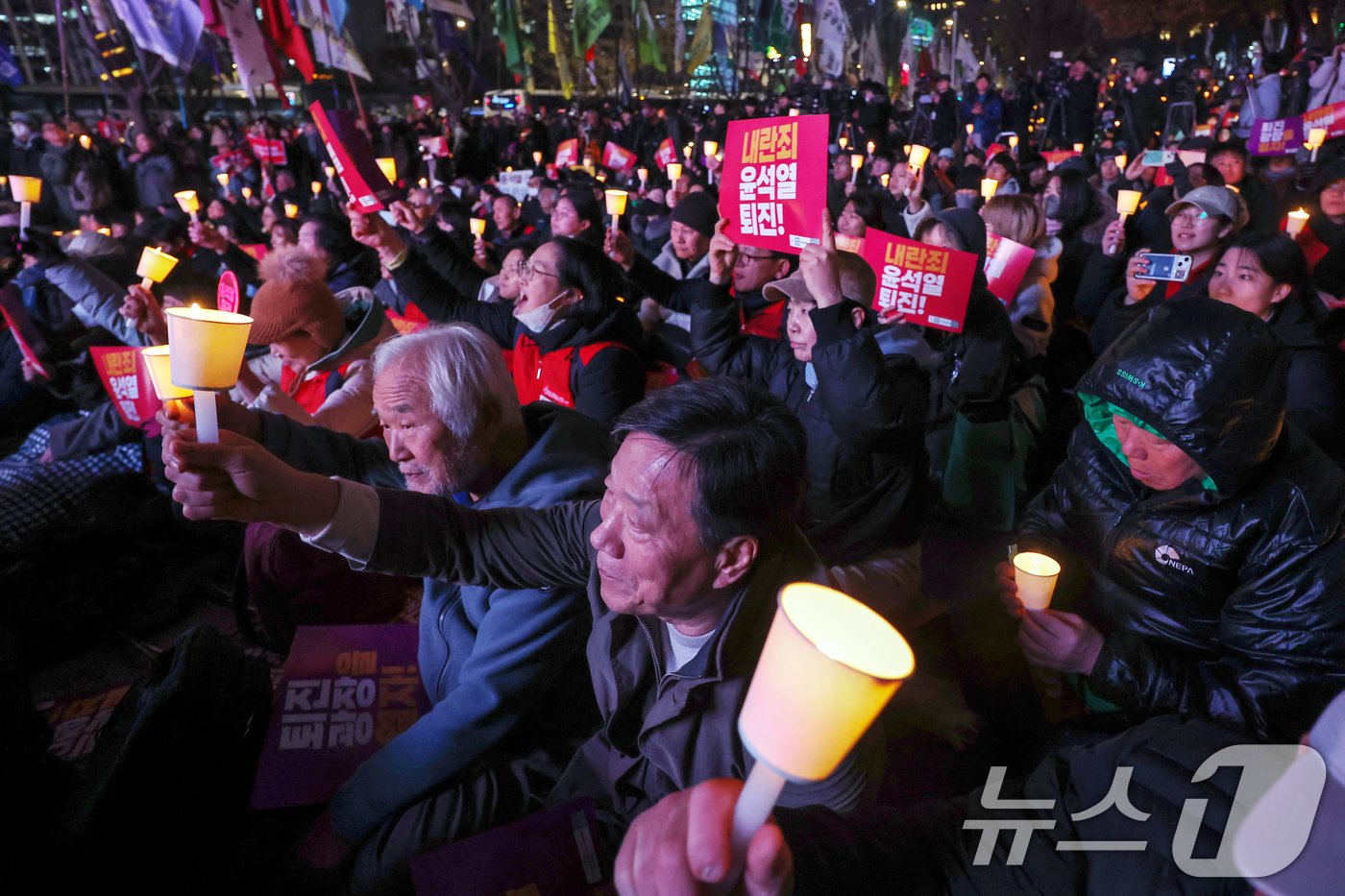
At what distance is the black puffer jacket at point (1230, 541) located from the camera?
1883mm

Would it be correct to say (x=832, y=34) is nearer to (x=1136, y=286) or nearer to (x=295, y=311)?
(x=1136, y=286)

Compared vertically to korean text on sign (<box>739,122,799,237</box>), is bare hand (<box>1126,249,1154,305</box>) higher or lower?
lower

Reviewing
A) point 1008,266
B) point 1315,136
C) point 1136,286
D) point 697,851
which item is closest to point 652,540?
point 697,851

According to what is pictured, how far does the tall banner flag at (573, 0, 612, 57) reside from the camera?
60.0 ft

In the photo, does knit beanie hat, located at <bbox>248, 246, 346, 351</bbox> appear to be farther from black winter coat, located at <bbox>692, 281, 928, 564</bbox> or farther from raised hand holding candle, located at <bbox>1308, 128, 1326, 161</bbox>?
raised hand holding candle, located at <bbox>1308, 128, 1326, 161</bbox>

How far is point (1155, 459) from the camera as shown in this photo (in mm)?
2133

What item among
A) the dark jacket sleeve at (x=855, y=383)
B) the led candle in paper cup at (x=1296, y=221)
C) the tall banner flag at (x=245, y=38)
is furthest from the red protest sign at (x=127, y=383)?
the tall banner flag at (x=245, y=38)

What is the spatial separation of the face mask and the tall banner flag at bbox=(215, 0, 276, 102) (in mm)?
8674

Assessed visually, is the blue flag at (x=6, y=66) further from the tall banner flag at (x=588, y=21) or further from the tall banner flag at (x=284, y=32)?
the tall banner flag at (x=588, y=21)

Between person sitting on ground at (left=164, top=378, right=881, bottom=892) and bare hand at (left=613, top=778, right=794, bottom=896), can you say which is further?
person sitting on ground at (left=164, top=378, right=881, bottom=892)

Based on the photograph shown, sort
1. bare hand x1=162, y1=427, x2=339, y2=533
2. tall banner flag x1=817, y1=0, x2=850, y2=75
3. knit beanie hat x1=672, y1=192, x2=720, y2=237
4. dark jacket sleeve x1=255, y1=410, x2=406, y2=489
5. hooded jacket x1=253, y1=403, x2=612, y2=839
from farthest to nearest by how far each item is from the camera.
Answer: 1. tall banner flag x1=817, y1=0, x2=850, y2=75
2. knit beanie hat x1=672, y1=192, x2=720, y2=237
3. dark jacket sleeve x1=255, y1=410, x2=406, y2=489
4. hooded jacket x1=253, y1=403, x2=612, y2=839
5. bare hand x1=162, y1=427, x2=339, y2=533

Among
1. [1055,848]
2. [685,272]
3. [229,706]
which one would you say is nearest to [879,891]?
[1055,848]

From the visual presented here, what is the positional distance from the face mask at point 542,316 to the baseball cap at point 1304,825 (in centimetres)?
326

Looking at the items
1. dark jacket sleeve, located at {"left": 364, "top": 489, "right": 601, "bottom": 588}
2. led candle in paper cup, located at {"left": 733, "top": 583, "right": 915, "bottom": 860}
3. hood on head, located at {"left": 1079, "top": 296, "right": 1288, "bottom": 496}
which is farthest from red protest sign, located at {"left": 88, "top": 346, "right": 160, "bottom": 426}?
hood on head, located at {"left": 1079, "top": 296, "right": 1288, "bottom": 496}
